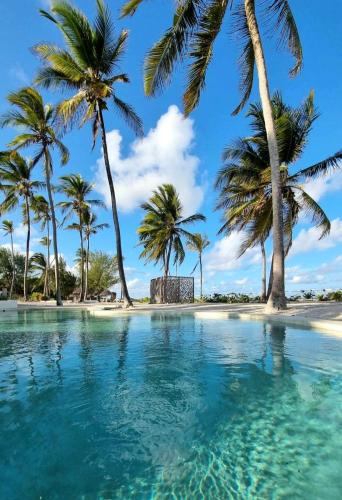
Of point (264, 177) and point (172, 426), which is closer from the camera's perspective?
point (172, 426)

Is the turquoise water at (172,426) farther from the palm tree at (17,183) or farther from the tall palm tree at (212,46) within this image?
the palm tree at (17,183)

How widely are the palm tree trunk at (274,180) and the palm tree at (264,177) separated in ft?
12.6

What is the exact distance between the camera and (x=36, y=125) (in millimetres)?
19594

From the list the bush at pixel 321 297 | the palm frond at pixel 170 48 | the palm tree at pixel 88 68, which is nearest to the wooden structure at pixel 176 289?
the palm tree at pixel 88 68

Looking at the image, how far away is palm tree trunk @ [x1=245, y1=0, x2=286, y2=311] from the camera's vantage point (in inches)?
407

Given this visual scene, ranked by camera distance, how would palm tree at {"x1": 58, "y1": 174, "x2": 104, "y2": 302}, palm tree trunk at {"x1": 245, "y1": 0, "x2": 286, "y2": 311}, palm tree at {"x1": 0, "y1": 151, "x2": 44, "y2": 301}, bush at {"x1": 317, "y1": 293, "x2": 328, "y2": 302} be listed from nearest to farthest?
1. palm tree trunk at {"x1": 245, "y1": 0, "x2": 286, "y2": 311}
2. bush at {"x1": 317, "y1": 293, "x2": 328, "y2": 302}
3. palm tree at {"x1": 0, "y1": 151, "x2": 44, "y2": 301}
4. palm tree at {"x1": 58, "y1": 174, "x2": 104, "y2": 302}

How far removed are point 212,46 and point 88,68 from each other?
650cm

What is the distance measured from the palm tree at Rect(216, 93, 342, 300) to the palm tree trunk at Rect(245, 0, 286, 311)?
385cm

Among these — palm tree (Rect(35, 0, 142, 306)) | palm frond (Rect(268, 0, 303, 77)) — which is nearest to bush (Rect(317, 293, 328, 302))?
palm tree (Rect(35, 0, 142, 306))

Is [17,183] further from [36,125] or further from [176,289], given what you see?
[176,289]

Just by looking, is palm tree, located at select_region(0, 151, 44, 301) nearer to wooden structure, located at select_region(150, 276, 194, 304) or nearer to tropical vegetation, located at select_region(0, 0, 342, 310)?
tropical vegetation, located at select_region(0, 0, 342, 310)

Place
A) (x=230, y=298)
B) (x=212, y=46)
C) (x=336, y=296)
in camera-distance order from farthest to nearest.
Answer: (x=230, y=298), (x=336, y=296), (x=212, y=46)

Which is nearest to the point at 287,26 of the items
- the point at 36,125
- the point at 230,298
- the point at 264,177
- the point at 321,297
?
the point at 264,177

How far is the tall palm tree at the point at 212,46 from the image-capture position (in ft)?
34.2
